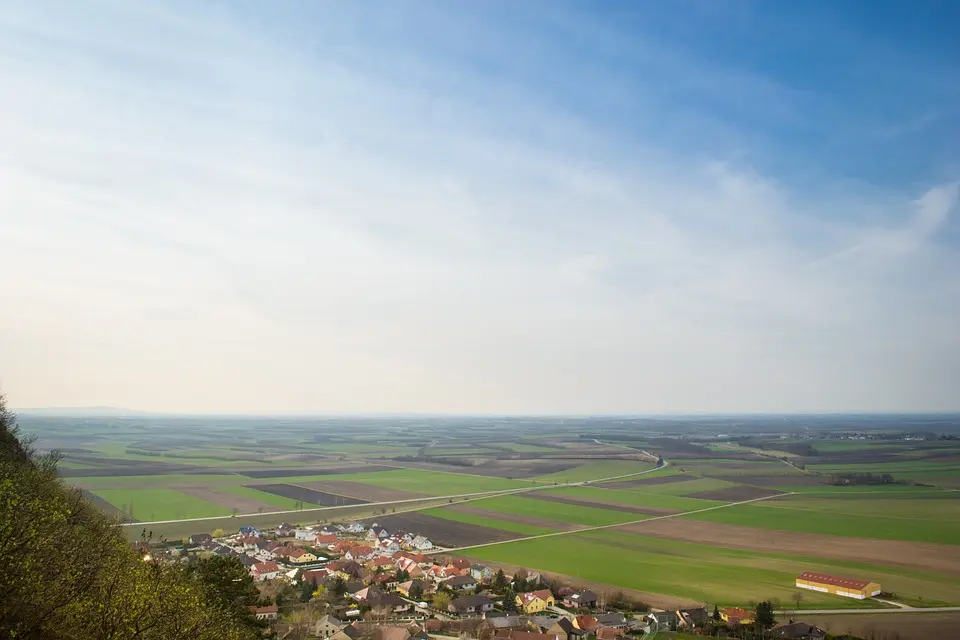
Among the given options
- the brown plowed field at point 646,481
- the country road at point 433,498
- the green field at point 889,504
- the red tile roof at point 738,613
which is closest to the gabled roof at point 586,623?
the red tile roof at point 738,613

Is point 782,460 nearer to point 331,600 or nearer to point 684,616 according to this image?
point 684,616

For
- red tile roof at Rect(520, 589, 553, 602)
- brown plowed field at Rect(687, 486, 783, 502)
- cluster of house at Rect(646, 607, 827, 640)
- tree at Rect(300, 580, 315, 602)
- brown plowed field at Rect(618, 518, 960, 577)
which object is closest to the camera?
cluster of house at Rect(646, 607, 827, 640)

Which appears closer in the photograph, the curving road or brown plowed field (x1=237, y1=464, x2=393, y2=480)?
the curving road

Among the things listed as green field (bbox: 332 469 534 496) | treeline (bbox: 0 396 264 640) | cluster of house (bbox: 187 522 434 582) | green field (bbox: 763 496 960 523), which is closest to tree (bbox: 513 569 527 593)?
cluster of house (bbox: 187 522 434 582)

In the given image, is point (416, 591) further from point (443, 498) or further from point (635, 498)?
point (635, 498)

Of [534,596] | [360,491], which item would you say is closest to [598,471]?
[360,491]

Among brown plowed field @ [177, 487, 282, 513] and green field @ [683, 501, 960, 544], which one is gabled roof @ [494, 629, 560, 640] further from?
brown plowed field @ [177, 487, 282, 513]

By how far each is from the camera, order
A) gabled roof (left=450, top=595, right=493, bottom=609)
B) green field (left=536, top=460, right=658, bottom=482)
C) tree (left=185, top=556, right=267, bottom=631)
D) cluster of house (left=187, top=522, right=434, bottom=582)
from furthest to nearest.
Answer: green field (left=536, top=460, right=658, bottom=482)
cluster of house (left=187, top=522, right=434, bottom=582)
gabled roof (left=450, top=595, right=493, bottom=609)
tree (left=185, top=556, right=267, bottom=631)
